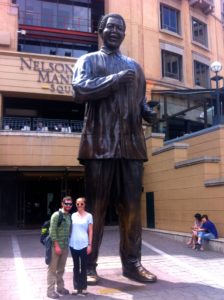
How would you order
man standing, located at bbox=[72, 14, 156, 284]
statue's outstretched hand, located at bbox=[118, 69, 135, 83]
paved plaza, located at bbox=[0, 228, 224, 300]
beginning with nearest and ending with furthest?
1. paved plaza, located at bbox=[0, 228, 224, 300]
2. statue's outstretched hand, located at bbox=[118, 69, 135, 83]
3. man standing, located at bbox=[72, 14, 156, 284]

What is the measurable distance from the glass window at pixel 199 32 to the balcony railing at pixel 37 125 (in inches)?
511

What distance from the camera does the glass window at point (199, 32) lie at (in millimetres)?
28047

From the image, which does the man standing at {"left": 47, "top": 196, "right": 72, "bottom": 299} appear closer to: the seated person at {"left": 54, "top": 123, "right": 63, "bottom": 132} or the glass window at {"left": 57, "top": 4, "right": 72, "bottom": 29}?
the seated person at {"left": 54, "top": 123, "right": 63, "bottom": 132}

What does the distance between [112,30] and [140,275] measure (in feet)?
12.2

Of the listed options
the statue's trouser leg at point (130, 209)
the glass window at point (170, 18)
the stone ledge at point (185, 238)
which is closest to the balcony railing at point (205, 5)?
the glass window at point (170, 18)

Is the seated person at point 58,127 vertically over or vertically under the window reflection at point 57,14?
under

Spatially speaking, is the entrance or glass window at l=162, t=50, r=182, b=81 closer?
the entrance

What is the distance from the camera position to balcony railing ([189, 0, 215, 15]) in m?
27.3

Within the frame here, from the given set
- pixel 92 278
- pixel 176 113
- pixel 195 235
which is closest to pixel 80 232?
pixel 92 278

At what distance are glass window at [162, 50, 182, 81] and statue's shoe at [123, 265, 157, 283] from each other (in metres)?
20.9

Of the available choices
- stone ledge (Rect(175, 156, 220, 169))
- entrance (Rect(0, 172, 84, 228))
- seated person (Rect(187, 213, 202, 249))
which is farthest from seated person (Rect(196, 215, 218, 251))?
entrance (Rect(0, 172, 84, 228))

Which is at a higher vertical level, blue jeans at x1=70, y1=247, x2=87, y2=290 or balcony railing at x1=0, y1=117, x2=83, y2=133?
balcony railing at x1=0, y1=117, x2=83, y2=133

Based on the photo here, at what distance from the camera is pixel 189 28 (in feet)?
89.7

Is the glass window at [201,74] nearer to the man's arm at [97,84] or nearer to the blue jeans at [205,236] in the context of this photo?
the blue jeans at [205,236]
